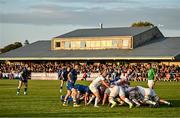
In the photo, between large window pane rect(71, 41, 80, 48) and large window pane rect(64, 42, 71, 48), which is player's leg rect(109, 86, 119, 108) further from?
large window pane rect(64, 42, 71, 48)

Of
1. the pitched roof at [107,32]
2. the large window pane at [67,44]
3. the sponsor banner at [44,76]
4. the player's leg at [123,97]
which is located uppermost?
the pitched roof at [107,32]

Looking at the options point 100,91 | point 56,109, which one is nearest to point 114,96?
point 100,91

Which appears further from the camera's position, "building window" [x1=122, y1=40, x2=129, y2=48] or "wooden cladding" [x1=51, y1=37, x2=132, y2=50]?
"wooden cladding" [x1=51, y1=37, x2=132, y2=50]

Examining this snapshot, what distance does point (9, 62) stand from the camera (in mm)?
90000

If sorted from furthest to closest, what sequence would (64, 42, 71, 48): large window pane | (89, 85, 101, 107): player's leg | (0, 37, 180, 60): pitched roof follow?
(64, 42, 71, 48): large window pane
(0, 37, 180, 60): pitched roof
(89, 85, 101, 107): player's leg

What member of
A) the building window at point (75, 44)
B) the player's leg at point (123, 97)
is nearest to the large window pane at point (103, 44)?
the building window at point (75, 44)

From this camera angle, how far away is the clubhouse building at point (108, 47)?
7438cm

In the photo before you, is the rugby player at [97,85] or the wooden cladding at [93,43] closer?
the rugby player at [97,85]

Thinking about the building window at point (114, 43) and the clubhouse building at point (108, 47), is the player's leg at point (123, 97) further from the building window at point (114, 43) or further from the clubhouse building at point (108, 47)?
the building window at point (114, 43)

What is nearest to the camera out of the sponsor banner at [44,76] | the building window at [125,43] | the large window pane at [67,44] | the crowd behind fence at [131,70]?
the crowd behind fence at [131,70]

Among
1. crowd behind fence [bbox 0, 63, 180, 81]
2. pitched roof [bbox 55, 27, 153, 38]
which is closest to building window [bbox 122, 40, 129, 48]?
pitched roof [bbox 55, 27, 153, 38]

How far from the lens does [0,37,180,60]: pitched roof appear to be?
73.1 m

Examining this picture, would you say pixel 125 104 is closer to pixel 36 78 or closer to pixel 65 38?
pixel 36 78

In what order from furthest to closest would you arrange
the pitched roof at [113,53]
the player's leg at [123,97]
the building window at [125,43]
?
the building window at [125,43], the pitched roof at [113,53], the player's leg at [123,97]
